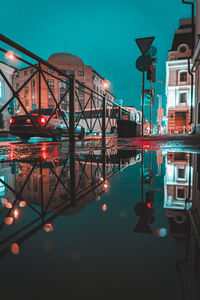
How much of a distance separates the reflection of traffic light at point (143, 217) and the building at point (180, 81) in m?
24.4

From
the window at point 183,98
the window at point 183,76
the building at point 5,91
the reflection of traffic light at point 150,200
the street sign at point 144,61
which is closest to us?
the reflection of traffic light at point 150,200

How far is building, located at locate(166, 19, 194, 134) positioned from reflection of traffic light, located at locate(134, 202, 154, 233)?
24.4 metres

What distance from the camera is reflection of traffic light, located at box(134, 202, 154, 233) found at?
46cm

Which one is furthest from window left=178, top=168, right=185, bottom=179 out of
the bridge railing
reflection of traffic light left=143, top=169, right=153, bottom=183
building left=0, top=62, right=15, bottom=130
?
building left=0, top=62, right=15, bottom=130

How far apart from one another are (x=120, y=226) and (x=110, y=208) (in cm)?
13

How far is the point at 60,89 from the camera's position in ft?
116

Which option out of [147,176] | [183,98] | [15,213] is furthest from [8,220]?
[183,98]

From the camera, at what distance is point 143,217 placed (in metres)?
0.54

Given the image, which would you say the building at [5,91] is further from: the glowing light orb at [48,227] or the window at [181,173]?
the glowing light orb at [48,227]

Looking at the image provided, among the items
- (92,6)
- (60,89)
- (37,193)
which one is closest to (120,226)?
(37,193)

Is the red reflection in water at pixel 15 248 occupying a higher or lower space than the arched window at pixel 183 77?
lower

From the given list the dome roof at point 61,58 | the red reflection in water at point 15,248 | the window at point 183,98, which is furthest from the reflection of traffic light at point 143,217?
the dome roof at point 61,58

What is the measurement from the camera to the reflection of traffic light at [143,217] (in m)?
0.46

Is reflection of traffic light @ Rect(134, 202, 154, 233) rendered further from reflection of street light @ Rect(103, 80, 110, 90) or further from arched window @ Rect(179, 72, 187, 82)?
arched window @ Rect(179, 72, 187, 82)
